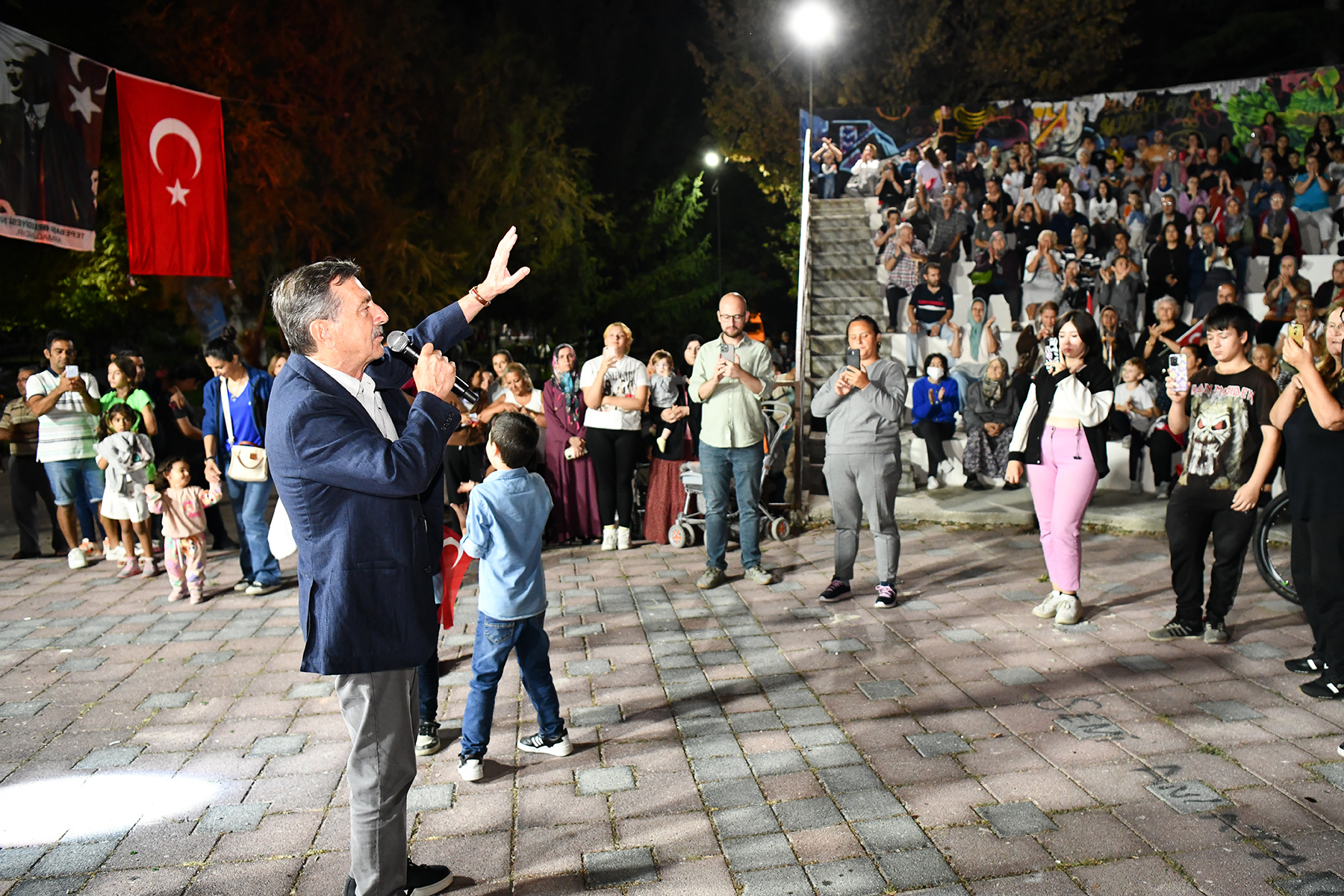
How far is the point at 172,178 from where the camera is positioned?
27.3 feet

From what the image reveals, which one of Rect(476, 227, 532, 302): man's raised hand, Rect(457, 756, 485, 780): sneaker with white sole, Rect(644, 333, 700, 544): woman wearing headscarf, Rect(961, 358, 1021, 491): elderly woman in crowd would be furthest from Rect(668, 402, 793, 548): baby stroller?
Rect(476, 227, 532, 302): man's raised hand

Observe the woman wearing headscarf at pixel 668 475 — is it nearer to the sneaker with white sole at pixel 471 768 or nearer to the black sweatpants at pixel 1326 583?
the sneaker with white sole at pixel 471 768

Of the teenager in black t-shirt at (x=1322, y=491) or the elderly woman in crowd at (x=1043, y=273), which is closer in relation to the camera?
the teenager in black t-shirt at (x=1322, y=491)

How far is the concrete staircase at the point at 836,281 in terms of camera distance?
1287cm

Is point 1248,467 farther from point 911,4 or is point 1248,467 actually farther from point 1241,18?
point 1241,18

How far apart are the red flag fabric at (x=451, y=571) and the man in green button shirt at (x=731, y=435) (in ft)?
9.18

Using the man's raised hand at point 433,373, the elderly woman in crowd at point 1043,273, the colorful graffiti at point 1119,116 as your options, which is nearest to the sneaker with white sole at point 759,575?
the man's raised hand at point 433,373

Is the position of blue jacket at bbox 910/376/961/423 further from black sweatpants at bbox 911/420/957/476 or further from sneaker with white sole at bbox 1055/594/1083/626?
sneaker with white sole at bbox 1055/594/1083/626

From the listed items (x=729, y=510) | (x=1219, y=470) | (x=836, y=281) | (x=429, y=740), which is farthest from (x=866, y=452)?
(x=836, y=281)

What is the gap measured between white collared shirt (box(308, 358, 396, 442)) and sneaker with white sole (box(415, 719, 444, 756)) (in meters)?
1.77

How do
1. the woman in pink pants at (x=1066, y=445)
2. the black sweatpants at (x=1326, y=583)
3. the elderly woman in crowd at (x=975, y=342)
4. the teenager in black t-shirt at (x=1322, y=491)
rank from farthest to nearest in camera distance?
the elderly woman in crowd at (x=975, y=342) → the woman in pink pants at (x=1066, y=445) → the black sweatpants at (x=1326, y=583) → the teenager in black t-shirt at (x=1322, y=491)

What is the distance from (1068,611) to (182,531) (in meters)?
6.00

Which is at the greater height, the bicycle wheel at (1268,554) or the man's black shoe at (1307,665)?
the bicycle wheel at (1268,554)

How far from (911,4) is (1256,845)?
1931 centimetres
